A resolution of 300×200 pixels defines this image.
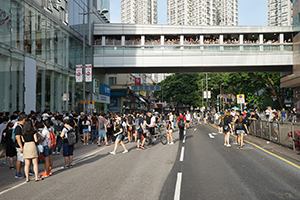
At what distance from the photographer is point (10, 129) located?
29.2 feet

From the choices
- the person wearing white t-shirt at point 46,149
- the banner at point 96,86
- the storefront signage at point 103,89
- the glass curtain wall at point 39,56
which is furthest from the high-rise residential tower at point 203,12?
the person wearing white t-shirt at point 46,149

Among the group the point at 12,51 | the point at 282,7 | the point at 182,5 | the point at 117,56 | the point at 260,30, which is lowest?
the point at 12,51

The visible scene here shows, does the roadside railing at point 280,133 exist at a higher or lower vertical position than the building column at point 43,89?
lower

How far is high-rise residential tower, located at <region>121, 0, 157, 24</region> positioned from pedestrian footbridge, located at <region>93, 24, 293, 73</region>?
108241mm

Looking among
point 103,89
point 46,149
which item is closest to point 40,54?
point 46,149

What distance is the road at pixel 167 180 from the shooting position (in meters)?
5.72

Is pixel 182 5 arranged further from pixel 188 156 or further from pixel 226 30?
pixel 188 156

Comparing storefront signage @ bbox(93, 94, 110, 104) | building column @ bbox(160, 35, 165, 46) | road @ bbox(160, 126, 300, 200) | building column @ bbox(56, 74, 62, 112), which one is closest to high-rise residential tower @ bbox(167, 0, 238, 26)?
building column @ bbox(160, 35, 165, 46)

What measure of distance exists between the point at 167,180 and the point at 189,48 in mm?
27263

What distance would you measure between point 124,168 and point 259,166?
14.4 ft

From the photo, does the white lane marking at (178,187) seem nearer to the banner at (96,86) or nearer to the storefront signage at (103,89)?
the banner at (96,86)

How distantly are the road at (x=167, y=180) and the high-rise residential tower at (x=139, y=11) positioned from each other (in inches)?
Answer: 5294

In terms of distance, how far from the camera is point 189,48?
106 feet

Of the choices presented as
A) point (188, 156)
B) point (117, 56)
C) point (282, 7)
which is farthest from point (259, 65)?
point (282, 7)
